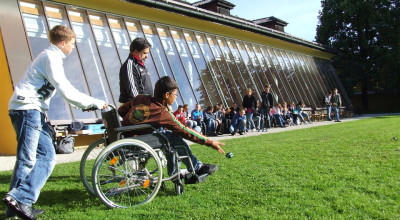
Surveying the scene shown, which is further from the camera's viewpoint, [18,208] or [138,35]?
[138,35]

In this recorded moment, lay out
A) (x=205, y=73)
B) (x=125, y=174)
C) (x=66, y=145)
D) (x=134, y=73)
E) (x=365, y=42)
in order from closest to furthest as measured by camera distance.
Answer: (x=125, y=174) < (x=134, y=73) < (x=66, y=145) < (x=205, y=73) < (x=365, y=42)

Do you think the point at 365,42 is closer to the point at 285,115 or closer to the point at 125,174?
the point at 285,115

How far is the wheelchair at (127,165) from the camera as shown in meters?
3.04

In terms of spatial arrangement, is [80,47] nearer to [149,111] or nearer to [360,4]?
[149,111]

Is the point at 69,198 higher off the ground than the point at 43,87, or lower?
lower

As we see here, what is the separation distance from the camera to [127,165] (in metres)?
3.22

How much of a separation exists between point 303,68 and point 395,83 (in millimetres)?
9308

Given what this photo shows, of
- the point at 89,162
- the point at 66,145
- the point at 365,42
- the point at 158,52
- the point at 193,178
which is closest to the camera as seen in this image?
the point at 89,162

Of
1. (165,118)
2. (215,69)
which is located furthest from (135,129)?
(215,69)

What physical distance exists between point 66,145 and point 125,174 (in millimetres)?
6065

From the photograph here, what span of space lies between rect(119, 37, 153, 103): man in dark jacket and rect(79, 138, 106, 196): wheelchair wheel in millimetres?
767

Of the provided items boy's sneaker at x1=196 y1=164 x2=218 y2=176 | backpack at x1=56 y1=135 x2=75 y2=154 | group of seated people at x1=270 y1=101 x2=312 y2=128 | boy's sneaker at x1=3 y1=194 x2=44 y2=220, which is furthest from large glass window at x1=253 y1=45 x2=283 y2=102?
boy's sneaker at x1=3 y1=194 x2=44 y2=220

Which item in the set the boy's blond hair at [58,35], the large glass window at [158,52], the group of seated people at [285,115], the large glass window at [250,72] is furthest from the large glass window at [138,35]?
the boy's blond hair at [58,35]

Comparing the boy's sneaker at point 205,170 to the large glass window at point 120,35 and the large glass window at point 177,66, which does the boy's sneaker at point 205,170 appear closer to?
the large glass window at point 120,35
